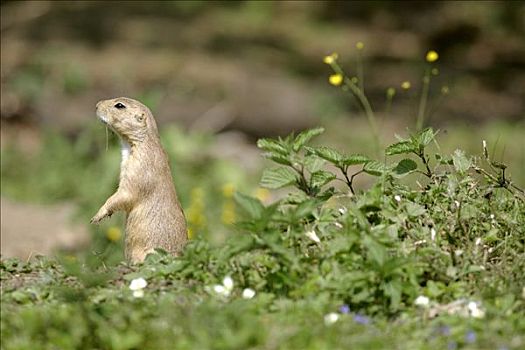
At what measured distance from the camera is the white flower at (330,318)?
3807mm

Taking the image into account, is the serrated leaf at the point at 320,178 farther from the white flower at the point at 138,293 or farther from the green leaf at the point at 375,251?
Result: the white flower at the point at 138,293

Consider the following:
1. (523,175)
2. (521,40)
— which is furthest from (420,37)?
(523,175)

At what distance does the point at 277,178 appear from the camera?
4.69 metres

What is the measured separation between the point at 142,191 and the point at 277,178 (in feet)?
4.08

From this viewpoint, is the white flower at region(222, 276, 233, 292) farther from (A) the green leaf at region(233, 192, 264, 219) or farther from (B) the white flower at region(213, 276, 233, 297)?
(A) the green leaf at region(233, 192, 264, 219)

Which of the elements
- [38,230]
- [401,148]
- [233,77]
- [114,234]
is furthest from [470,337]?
[233,77]

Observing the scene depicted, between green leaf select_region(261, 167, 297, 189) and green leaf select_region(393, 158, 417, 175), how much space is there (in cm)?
51

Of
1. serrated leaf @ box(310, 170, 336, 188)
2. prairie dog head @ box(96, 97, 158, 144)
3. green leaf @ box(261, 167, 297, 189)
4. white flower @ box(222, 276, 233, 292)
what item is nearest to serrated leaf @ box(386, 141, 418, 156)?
serrated leaf @ box(310, 170, 336, 188)

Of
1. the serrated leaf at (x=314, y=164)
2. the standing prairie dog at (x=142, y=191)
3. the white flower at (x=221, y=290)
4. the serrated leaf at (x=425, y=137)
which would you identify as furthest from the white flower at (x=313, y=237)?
the standing prairie dog at (x=142, y=191)

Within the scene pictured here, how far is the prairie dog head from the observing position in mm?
5988

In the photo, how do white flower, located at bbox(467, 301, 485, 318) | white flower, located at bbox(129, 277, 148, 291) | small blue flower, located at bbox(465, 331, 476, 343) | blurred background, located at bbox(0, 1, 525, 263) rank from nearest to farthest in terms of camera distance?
small blue flower, located at bbox(465, 331, 476, 343) < white flower, located at bbox(467, 301, 485, 318) < white flower, located at bbox(129, 277, 148, 291) < blurred background, located at bbox(0, 1, 525, 263)

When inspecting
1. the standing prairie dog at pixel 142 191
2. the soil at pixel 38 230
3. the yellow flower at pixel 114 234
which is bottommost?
the soil at pixel 38 230

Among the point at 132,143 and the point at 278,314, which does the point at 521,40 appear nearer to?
the point at 132,143

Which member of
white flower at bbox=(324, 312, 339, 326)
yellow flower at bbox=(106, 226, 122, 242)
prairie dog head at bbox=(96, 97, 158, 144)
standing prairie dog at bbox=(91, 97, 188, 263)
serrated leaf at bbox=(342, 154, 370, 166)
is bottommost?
yellow flower at bbox=(106, 226, 122, 242)
